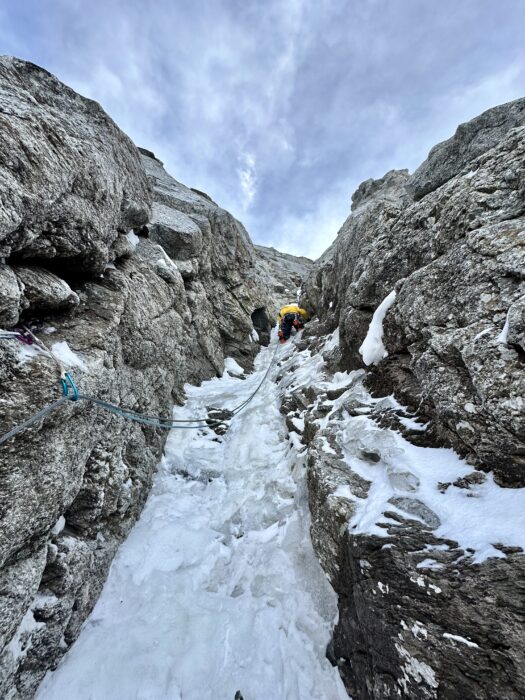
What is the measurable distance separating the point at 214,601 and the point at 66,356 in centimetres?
514

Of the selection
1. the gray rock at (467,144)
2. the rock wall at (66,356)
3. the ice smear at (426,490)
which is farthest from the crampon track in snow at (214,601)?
the gray rock at (467,144)

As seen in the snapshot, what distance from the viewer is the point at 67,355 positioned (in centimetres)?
506

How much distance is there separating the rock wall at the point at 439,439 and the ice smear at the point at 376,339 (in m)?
0.12

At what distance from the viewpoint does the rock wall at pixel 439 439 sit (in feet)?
10.9

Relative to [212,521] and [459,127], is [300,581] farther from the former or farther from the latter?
[459,127]

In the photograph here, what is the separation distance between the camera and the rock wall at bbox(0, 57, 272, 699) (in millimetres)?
3982

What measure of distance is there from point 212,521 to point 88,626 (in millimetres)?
2698

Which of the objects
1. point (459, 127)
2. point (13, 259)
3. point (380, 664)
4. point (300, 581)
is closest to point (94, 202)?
point (13, 259)

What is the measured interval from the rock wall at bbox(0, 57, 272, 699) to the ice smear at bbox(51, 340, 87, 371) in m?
0.03

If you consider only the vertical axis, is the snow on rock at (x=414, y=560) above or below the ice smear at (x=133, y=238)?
below

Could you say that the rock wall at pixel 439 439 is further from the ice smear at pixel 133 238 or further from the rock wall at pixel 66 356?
the ice smear at pixel 133 238

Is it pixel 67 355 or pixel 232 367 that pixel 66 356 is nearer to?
pixel 67 355

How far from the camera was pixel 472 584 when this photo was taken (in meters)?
3.45

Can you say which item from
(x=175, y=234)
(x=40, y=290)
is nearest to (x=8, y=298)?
(x=40, y=290)
